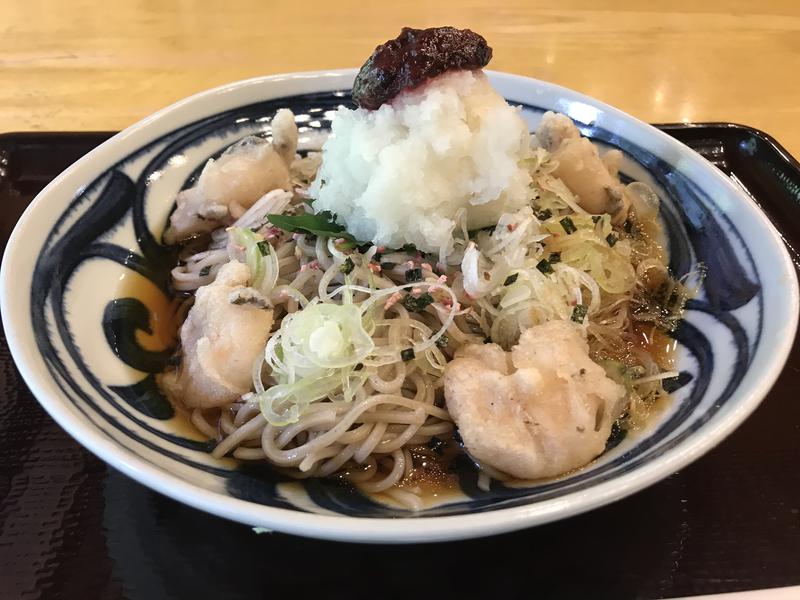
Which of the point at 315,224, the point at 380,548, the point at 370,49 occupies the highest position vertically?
the point at 370,49

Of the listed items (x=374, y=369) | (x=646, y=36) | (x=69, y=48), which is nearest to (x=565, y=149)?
(x=374, y=369)

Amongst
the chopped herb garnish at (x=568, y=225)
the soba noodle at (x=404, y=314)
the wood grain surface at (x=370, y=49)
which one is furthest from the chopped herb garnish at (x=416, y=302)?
the wood grain surface at (x=370, y=49)

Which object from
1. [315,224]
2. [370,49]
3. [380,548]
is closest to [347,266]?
[315,224]

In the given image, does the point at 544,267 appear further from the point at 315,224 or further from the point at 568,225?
the point at 315,224

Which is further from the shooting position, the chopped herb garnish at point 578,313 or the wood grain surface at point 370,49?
the wood grain surface at point 370,49

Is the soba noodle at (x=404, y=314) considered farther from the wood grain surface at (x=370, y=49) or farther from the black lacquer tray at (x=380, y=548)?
the wood grain surface at (x=370, y=49)

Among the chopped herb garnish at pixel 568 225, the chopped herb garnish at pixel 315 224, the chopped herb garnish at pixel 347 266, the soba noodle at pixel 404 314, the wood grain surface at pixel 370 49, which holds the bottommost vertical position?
the soba noodle at pixel 404 314
